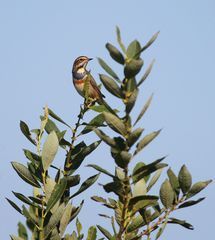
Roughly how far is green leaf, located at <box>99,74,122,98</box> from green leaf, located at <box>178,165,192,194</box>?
21.3 inches

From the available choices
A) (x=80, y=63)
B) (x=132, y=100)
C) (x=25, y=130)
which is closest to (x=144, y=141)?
(x=132, y=100)

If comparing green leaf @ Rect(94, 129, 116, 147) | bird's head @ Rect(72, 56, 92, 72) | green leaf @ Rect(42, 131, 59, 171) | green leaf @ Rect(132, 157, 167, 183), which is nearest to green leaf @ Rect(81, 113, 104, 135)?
green leaf @ Rect(42, 131, 59, 171)

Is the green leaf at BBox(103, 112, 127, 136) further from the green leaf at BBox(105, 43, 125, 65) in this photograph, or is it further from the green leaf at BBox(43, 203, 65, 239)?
the green leaf at BBox(43, 203, 65, 239)

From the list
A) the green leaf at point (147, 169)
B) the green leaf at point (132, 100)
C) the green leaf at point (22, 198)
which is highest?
the green leaf at point (132, 100)

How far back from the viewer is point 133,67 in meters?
2.38

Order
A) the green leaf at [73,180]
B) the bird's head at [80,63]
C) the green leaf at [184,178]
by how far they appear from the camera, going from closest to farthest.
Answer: the green leaf at [184,178]
the green leaf at [73,180]
the bird's head at [80,63]

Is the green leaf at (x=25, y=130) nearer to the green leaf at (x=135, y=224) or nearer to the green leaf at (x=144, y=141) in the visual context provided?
the green leaf at (x=135, y=224)

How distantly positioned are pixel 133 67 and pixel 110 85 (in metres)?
0.16

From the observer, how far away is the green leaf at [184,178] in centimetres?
274

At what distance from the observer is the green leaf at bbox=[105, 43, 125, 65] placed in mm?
2424

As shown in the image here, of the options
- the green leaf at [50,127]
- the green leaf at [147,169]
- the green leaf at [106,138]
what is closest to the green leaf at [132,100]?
the green leaf at [106,138]

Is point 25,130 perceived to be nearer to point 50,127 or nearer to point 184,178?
point 50,127

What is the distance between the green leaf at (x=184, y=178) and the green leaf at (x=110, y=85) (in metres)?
0.54

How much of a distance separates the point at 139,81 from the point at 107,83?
148mm
